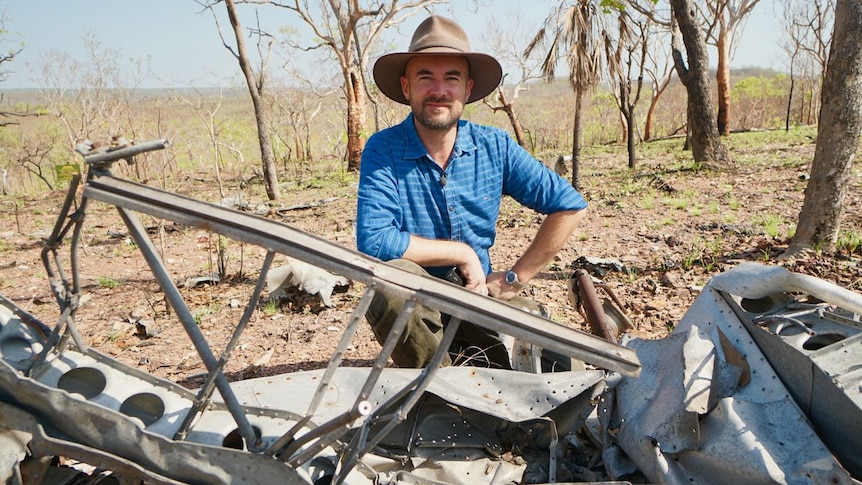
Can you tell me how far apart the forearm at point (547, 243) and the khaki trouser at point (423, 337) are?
0.46 metres

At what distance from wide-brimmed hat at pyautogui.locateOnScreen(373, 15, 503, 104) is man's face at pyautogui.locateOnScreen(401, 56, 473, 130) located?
58mm

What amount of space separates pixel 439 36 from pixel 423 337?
1556mm

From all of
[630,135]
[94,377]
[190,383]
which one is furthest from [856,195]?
[94,377]

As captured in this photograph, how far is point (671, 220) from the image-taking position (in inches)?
303

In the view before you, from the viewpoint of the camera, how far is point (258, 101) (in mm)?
11578

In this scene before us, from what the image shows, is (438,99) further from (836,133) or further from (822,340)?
(836,133)

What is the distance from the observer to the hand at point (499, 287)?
114 inches

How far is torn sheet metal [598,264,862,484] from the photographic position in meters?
1.55

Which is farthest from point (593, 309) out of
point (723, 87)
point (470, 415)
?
point (723, 87)

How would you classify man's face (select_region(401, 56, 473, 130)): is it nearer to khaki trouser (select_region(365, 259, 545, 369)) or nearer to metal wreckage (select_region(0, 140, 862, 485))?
khaki trouser (select_region(365, 259, 545, 369))

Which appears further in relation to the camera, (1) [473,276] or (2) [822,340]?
(1) [473,276]

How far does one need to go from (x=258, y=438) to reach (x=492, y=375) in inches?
34.2

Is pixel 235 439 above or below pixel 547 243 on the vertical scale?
below

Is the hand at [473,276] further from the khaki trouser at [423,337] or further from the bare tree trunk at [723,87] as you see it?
the bare tree trunk at [723,87]
